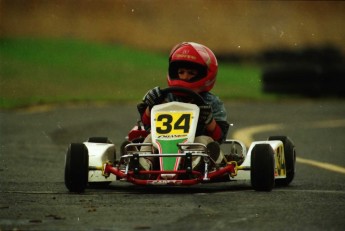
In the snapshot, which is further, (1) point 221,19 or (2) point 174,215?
(1) point 221,19

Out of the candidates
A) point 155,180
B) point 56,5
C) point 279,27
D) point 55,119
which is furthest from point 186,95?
point 56,5

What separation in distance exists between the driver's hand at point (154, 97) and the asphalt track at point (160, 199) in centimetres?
77

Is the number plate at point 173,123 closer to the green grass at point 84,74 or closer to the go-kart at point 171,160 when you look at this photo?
the go-kart at point 171,160

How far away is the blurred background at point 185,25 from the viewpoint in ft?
134

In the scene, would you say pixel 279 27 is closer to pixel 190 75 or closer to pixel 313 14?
pixel 313 14

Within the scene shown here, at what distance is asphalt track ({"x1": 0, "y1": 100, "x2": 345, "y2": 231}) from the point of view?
305 inches

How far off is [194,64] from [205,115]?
0.76 metres

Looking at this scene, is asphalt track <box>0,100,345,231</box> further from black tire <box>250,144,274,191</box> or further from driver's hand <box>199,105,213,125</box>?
driver's hand <box>199,105,213,125</box>

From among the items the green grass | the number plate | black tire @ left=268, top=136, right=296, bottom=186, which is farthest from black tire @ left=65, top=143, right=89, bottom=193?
the green grass

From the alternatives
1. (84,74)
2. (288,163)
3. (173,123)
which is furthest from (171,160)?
(84,74)

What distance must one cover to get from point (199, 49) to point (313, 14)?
35553mm

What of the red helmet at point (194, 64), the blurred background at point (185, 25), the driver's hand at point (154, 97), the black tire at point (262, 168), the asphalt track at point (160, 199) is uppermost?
the blurred background at point (185, 25)

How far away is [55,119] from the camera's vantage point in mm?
22203

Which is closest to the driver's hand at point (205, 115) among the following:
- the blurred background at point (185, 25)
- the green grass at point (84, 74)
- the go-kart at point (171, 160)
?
the go-kart at point (171, 160)
